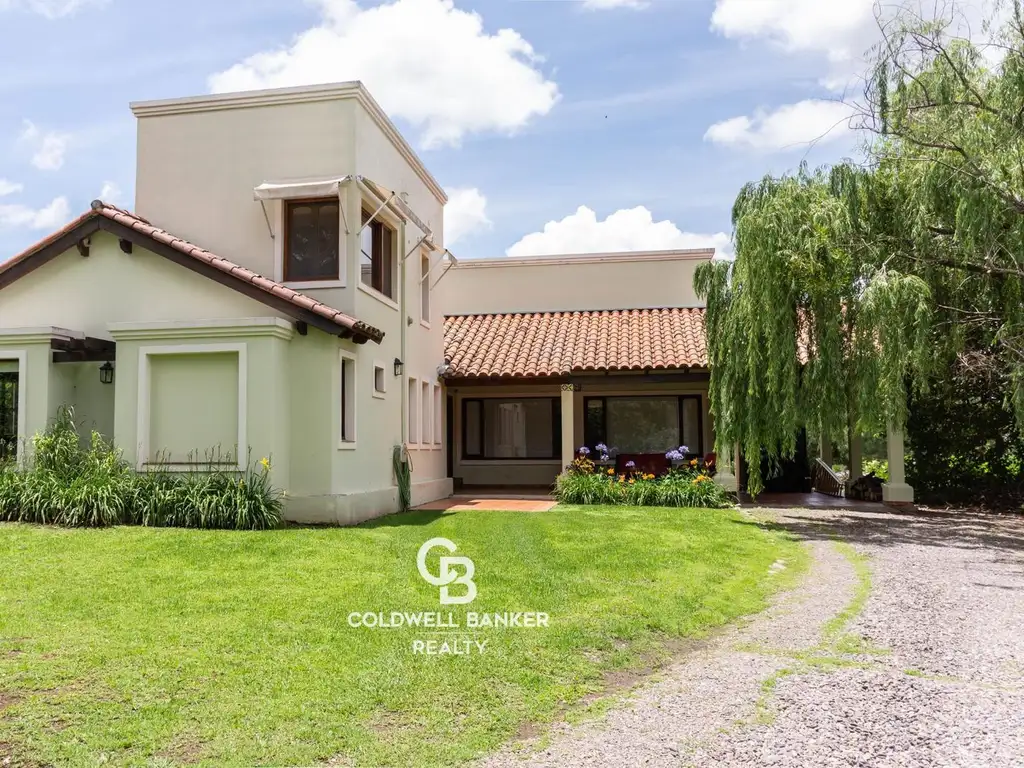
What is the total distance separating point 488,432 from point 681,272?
24.2 feet

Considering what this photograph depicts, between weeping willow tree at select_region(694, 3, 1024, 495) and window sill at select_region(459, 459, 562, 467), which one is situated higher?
weeping willow tree at select_region(694, 3, 1024, 495)

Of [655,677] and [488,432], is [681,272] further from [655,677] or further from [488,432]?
[655,677]

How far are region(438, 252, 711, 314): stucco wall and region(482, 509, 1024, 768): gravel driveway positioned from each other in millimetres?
15449

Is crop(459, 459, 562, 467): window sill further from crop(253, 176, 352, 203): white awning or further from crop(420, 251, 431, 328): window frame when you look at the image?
crop(253, 176, 352, 203): white awning

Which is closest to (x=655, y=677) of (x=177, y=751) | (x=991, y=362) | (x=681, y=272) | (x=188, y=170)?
(x=177, y=751)

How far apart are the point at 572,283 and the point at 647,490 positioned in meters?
8.86

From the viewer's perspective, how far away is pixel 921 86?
13500 mm

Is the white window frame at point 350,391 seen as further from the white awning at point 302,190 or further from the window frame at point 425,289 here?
the window frame at point 425,289

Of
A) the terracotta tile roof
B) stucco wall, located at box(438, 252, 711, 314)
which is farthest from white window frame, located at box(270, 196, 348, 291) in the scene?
stucco wall, located at box(438, 252, 711, 314)

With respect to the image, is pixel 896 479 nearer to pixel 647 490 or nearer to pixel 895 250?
pixel 647 490

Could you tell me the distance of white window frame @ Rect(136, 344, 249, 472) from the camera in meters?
12.2

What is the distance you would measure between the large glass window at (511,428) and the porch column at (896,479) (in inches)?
335

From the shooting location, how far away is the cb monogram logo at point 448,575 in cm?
751

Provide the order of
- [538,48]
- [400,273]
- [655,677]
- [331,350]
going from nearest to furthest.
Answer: [655,677], [538,48], [331,350], [400,273]
